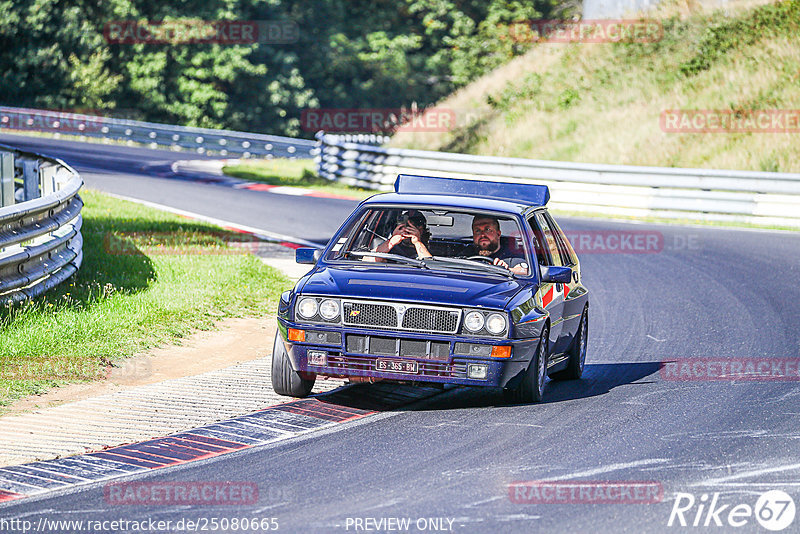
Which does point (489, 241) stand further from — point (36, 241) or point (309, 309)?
point (36, 241)

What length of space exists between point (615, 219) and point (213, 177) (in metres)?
12.3

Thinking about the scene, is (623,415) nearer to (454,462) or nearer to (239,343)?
(454,462)

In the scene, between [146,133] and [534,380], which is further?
[146,133]

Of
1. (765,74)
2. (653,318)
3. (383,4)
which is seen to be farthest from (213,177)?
(383,4)

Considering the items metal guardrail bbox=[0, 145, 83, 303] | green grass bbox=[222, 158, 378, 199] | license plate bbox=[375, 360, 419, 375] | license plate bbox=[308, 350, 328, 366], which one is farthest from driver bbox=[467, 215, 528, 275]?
green grass bbox=[222, 158, 378, 199]

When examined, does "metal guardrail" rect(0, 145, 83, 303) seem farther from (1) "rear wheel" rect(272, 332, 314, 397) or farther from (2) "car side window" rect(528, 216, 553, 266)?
(2) "car side window" rect(528, 216, 553, 266)

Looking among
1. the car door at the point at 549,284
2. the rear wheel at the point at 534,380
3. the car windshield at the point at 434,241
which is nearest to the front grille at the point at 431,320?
the rear wheel at the point at 534,380

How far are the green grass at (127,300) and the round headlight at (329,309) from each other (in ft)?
7.34

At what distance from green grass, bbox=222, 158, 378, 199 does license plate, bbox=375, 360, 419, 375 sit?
19.8 m

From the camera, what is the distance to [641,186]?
25719 mm

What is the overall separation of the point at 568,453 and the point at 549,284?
2.23 m

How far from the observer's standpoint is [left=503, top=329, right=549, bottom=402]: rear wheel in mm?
8641

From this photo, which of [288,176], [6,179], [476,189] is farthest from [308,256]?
[288,176]

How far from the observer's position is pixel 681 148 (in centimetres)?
3070
